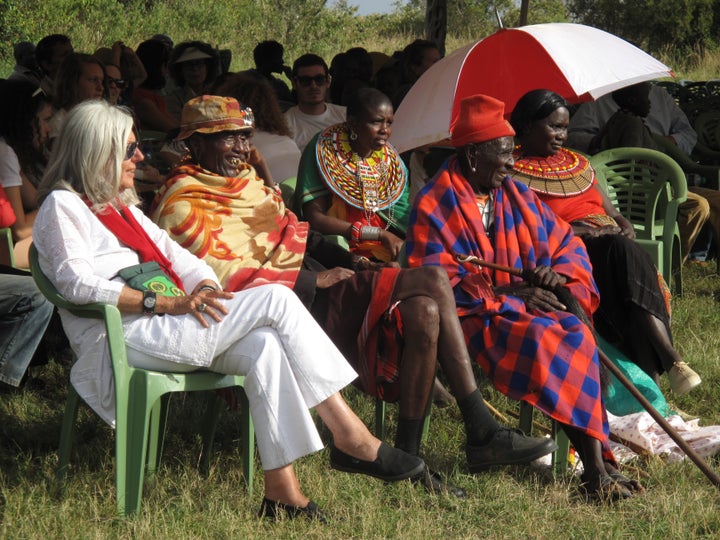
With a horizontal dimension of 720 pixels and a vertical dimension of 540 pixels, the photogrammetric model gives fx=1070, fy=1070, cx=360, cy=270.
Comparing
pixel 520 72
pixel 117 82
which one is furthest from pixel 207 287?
pixel 117 82

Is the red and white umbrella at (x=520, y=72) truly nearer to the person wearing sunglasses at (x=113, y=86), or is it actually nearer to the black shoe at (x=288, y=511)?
the person wearing sunglasses at (x=113, y=86)

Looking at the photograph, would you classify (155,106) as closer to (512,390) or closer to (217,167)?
(217,167)

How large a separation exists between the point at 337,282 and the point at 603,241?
1.38m

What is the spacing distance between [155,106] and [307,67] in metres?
1.58

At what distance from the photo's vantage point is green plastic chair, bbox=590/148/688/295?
6.35 m

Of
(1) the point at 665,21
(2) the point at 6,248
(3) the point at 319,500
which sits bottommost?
(1) the point at 665,21

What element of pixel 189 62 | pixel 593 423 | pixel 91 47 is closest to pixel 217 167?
pixel 593 423

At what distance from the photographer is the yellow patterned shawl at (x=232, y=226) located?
4324 millimetres

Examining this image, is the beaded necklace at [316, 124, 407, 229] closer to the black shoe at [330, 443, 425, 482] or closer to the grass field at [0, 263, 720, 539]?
the grass field at [0, 263, 720, 539]

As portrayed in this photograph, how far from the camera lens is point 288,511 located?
139 inches

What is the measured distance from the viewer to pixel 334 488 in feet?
12.7

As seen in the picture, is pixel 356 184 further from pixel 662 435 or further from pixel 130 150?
pixel 662 435

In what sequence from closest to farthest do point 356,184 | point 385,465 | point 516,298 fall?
point 385,465 < point 516,298 < point 356,184

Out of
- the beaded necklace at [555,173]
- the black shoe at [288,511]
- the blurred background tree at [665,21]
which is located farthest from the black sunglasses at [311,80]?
the blurred background tree at [665,21]
